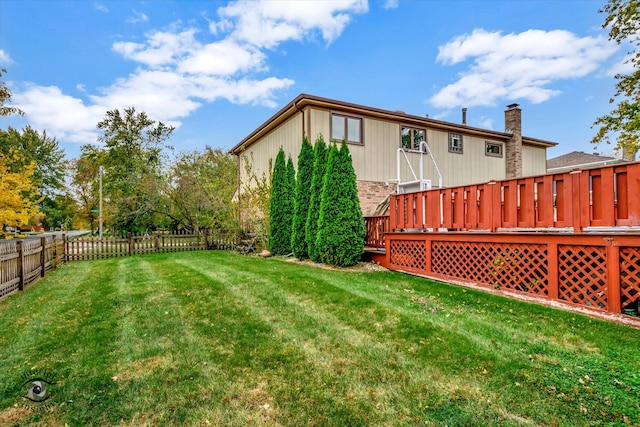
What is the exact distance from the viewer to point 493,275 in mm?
5891

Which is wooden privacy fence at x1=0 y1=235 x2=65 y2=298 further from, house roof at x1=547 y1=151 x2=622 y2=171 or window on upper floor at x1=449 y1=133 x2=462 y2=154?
house roof at x1=547 y1=151 x2=622 y2=171

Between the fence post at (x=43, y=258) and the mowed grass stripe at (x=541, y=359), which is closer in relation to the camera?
the mowed grass stripe at (x=541, y=359)

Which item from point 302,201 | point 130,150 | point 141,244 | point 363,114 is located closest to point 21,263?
point 302,201

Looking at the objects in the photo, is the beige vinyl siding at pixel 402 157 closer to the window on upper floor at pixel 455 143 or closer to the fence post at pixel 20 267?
the window on upper floor at pixel 455 143

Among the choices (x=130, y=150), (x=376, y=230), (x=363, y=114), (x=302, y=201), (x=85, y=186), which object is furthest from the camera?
(x=85, y=186)

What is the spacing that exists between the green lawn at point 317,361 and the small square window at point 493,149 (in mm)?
12118

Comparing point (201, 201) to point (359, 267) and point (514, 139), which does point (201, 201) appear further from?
point (514, 139)

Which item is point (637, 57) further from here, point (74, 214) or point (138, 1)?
point (74, 214)

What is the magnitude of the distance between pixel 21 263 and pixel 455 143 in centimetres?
1505

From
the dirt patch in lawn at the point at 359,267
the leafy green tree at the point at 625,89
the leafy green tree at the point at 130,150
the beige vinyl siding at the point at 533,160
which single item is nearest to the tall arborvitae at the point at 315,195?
the dirt patch in lawn at the point at 359,267

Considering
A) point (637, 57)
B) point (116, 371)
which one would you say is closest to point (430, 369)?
point (116, 371)

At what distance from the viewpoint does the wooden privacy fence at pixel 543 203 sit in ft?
14.5

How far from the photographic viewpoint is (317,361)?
10.6ft

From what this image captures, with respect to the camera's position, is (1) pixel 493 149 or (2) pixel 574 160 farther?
(2) pixel 574 160
